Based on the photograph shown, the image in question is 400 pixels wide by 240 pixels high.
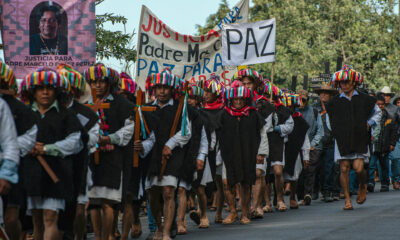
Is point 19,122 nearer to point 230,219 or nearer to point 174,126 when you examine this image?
point 174,126

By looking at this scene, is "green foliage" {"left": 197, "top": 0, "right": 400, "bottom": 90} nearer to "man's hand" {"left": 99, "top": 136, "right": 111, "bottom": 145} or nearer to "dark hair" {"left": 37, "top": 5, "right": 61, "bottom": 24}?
"dark hair" {"left": 37, "top": 5, "right": 61, "bottom": 24}

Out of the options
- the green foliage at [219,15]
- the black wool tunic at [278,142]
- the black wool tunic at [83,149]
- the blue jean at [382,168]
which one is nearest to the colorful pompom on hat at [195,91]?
the black wool tunic at [278,142]

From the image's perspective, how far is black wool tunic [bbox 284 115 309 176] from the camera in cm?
1581

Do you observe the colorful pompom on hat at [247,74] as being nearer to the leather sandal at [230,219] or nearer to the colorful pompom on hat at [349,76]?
the colorful pompom on hat at [349,76]

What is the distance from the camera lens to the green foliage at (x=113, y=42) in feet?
67.8

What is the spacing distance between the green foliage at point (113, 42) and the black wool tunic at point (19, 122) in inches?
509

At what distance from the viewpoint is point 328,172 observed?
55.8ft

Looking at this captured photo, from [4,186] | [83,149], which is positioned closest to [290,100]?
[83,149]

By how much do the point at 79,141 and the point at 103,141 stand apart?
4.29ft

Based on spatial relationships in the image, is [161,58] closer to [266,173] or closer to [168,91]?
[266,173]

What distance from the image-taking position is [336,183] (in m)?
16.8

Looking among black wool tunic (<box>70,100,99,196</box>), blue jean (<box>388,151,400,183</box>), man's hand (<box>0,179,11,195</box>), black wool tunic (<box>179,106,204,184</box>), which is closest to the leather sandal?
black wool tunic (<box>179,106,204,184</box>)

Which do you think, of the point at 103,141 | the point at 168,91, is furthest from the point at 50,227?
the point at 168,91

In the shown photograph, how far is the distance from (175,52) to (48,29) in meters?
4.57
